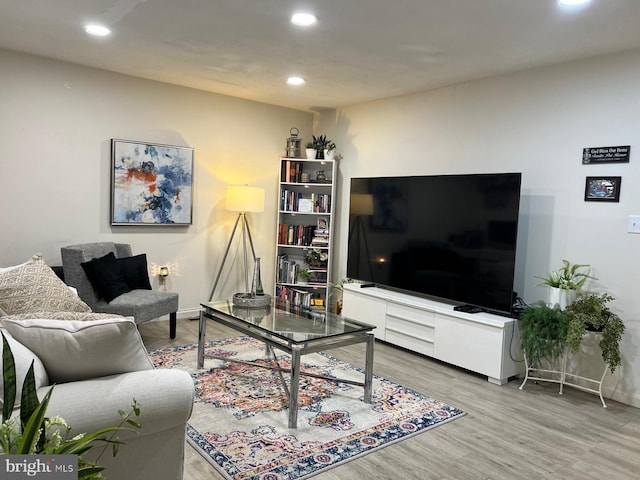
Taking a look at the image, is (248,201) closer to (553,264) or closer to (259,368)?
(259,368)

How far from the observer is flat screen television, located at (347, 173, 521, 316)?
3.77 meters

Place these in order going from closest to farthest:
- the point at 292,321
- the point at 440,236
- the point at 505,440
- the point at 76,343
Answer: the point at 76,343
the point at 505,440
the point at 292,321
the point at 440,236

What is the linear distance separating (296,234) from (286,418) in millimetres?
3023

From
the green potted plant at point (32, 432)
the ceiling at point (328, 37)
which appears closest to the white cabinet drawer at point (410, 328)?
the ceiling at point (328, 37)

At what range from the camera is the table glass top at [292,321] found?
3.01 metres

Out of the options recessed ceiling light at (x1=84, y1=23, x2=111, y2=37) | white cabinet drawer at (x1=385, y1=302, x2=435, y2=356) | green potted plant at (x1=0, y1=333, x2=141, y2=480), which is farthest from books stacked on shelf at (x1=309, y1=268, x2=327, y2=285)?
green potted plant at (x1=0, y1=333, x2=141, y2=480)

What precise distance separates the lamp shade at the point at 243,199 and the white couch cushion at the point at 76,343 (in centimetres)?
346

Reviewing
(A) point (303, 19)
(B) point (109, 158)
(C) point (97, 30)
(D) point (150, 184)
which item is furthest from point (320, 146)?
(C) point (97, 30)

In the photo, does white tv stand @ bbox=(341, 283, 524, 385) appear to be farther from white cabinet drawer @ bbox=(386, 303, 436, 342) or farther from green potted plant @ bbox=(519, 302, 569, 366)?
green potted plant @ bbox=(519, 302, 569, 366)

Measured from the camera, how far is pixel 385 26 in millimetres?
3100

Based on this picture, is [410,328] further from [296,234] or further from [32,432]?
[32,432]

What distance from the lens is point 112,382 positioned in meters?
1.63

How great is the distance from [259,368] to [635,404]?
270 centimetres

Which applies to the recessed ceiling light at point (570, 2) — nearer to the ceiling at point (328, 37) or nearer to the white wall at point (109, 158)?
the ceiling at point (328, 37)
